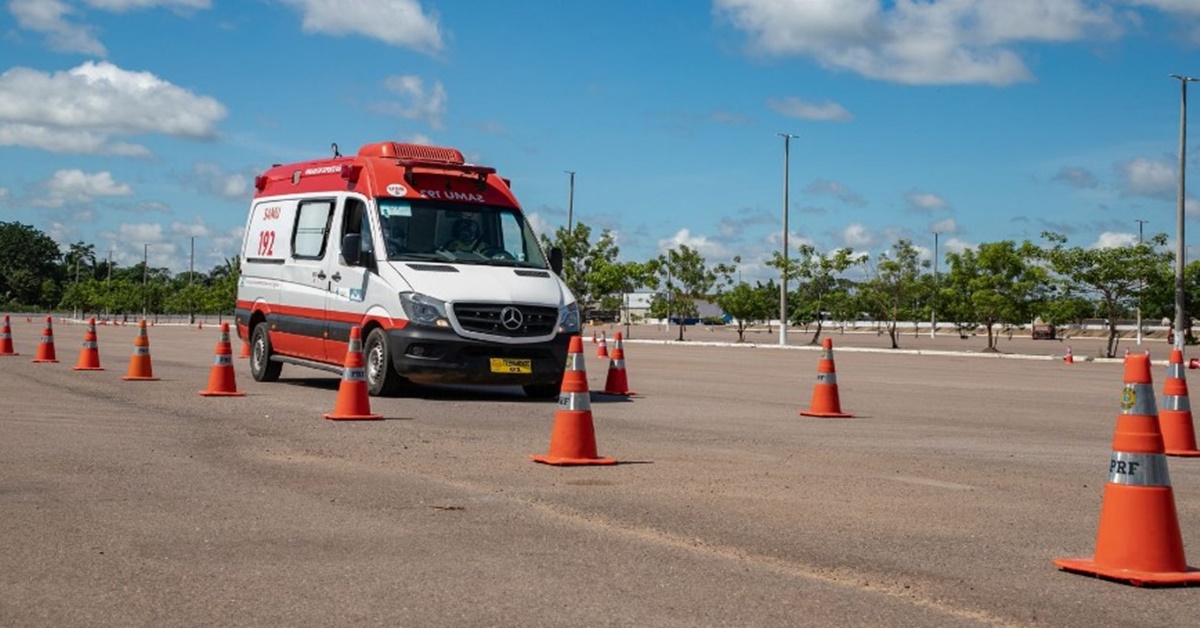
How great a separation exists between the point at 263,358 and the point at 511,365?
471cm

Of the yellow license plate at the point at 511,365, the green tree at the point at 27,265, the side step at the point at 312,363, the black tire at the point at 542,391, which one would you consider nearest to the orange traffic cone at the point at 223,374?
the side step at the point at 312,363

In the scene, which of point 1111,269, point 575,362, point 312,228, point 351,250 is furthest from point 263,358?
point 1111,269

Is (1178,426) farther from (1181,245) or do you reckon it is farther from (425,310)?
(1181,245)

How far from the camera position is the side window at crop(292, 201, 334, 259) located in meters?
18.1

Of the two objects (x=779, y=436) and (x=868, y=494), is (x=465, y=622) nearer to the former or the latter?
(x=868, y=494)

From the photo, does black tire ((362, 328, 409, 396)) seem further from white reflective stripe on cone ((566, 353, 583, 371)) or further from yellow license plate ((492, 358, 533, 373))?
white reflective stripe on cone ((566, 353, 583, 371))

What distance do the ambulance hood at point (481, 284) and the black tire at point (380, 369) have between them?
0.79 metres

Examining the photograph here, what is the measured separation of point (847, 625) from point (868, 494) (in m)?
3.72

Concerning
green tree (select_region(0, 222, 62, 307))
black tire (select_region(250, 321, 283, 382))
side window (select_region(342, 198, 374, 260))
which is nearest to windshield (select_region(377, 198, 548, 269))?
side window (select_region(342, 198, 374, 260))

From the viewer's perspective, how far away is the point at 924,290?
68.6 metres

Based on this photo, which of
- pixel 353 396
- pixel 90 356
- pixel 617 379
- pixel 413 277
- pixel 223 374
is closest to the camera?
pixel 353 396

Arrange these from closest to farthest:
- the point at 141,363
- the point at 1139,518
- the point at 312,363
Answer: the point at 1139,518
the point at 312,363
the point at 141,363

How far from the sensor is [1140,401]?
6457 millimetres

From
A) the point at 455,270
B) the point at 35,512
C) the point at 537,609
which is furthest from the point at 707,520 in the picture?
the point at 455,270
